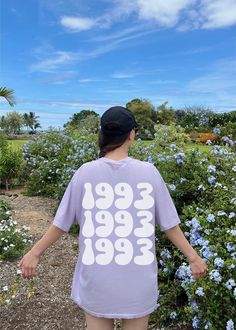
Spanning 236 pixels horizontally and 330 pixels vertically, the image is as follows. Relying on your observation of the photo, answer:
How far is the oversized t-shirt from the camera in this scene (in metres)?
2.09

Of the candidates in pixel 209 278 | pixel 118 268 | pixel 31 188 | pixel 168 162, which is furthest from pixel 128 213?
pixel 31 188

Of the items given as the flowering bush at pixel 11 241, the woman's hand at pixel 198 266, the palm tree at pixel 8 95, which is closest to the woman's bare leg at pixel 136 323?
the woman's hand at pixel 198 266

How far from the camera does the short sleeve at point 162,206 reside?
85.3 inches

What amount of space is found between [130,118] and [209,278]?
1492 mm

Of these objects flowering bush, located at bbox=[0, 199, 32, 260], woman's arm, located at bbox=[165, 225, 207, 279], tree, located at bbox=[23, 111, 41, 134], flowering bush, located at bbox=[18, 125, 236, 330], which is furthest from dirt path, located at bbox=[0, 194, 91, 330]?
tree, located at bbox=[23, 111, 41, 134]

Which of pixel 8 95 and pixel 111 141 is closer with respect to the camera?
pixel 111 141

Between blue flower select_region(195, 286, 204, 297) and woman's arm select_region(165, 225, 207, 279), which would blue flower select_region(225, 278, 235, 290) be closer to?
blue flower select_region(195, 286, 204, 297)

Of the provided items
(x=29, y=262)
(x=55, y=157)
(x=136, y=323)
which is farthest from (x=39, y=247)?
(x=55, y=157)

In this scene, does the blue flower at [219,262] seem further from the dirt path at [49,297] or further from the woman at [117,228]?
the dirt path at [49,297]

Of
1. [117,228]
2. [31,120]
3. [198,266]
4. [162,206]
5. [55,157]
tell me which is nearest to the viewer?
[117,228]

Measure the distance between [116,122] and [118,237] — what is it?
0.52 m

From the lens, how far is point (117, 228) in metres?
2.09

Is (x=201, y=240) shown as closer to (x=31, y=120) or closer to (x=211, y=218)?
(x=211, y=218)

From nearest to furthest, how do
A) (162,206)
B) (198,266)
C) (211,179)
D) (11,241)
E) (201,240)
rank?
(162,206), (198,266), (201,240), (211,179), (11,241)
